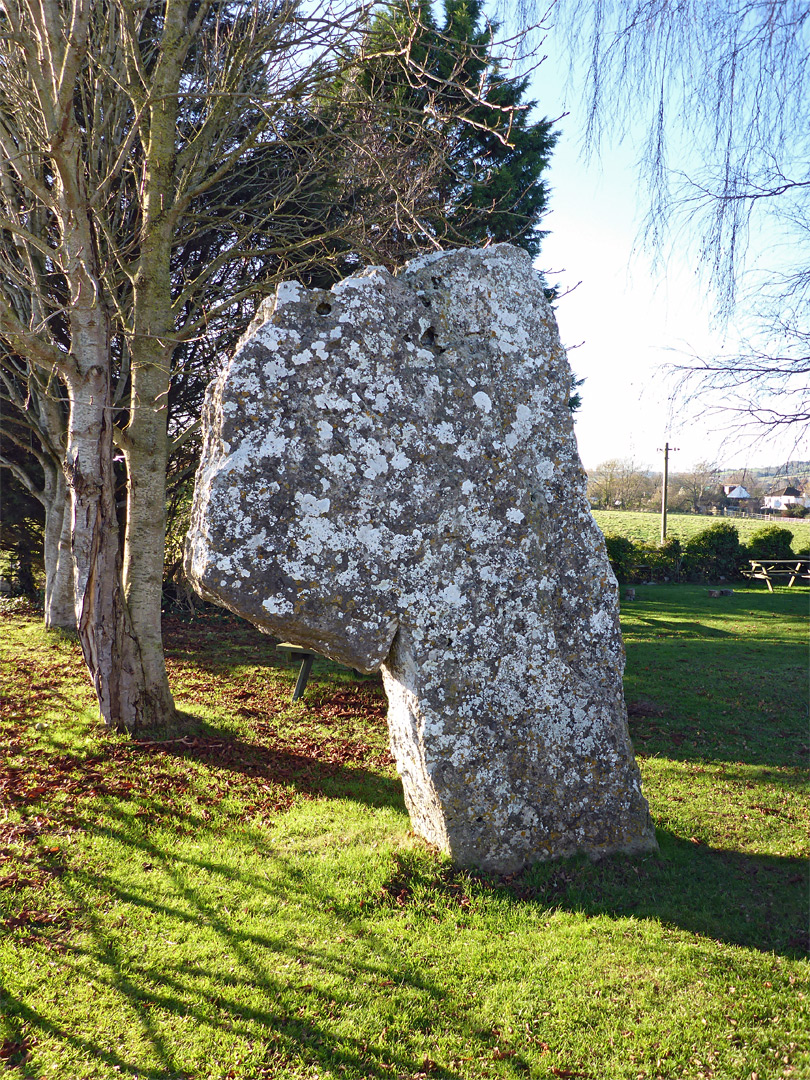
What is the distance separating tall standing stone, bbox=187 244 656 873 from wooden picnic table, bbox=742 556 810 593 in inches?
825

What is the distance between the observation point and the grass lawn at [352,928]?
3193 mm

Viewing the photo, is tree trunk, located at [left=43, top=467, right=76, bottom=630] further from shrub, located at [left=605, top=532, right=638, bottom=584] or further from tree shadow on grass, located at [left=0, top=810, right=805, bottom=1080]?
shrub, located at [left=605, top=532, right=638, bottom=584]

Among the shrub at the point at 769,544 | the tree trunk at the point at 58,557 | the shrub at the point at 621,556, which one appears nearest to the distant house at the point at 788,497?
the shrub at the point at 621,556

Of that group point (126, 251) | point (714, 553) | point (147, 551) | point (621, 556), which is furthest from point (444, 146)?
point (714, 553)

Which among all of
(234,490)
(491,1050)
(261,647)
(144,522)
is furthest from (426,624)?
(261,647)

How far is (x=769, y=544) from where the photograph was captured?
2588 cm

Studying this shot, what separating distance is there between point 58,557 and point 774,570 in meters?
22.7

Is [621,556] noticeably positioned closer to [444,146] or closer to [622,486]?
[444,146]

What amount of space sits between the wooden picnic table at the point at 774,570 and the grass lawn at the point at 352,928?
18141mm

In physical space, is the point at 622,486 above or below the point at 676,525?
above

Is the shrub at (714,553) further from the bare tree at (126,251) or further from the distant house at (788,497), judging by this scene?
the bare tree at (126,251)

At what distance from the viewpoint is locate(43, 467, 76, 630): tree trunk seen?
11758 mm

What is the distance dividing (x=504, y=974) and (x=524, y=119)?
14311 mm

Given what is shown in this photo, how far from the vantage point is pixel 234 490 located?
13.3 feet
